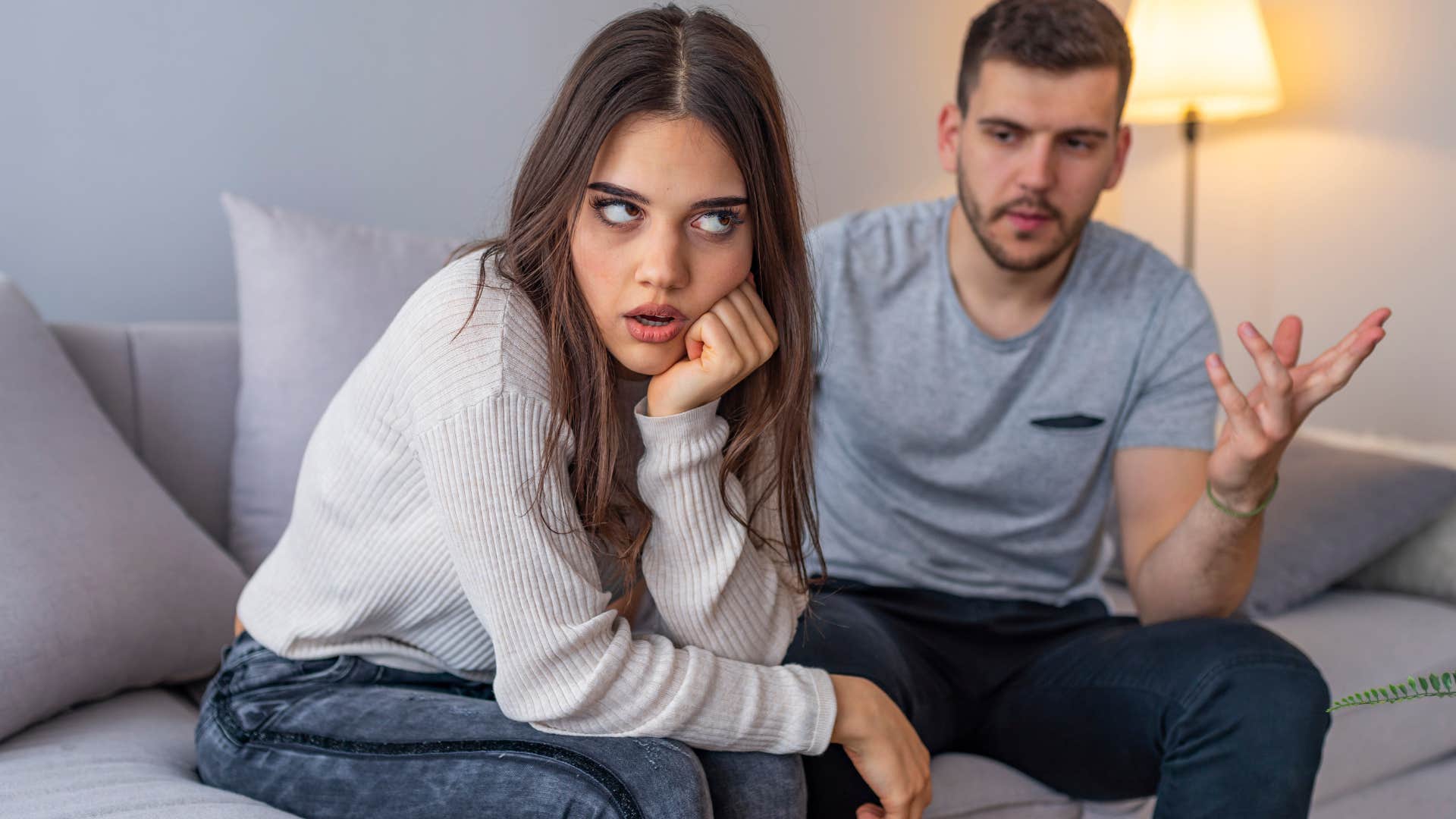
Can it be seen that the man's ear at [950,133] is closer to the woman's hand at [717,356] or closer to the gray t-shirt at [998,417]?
the gray t-shirt at [998,417]

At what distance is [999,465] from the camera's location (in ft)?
4.93

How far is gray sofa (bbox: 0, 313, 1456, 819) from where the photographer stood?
3.36 feet

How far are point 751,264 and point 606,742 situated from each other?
42 cm

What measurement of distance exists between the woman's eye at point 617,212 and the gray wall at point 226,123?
0.92 meters

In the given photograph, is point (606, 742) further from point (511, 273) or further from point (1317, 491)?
point (1317, 491)

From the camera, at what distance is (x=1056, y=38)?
4.86 feet

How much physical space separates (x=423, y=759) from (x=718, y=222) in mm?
487

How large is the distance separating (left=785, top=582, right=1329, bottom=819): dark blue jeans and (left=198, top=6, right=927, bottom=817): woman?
0.20 m

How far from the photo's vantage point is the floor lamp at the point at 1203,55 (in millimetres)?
2625

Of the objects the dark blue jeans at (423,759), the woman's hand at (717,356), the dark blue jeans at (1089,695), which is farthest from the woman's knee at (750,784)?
the woman's hand at (717,356)

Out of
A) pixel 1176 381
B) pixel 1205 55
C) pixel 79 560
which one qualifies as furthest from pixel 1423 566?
pixel 79 560

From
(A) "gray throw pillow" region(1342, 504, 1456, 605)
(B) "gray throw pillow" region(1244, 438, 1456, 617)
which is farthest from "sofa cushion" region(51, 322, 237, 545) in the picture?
(A) "gray throw pillow" region(1342, 504, 1456, 605)

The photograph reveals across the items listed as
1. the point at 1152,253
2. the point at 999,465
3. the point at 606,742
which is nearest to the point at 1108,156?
the point at 1152,253

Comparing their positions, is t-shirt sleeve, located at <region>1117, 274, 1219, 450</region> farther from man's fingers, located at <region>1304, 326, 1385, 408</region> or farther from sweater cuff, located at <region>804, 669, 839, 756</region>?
sweater cuff, located at <region>804, 669, 839, 756</region>
